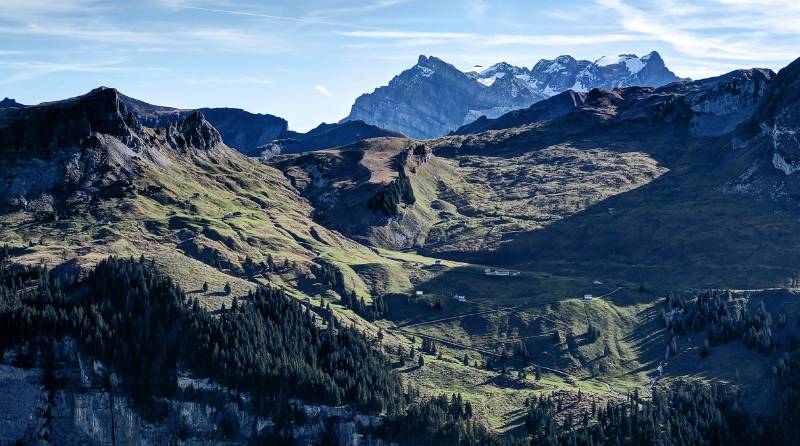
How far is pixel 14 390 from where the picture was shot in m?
199

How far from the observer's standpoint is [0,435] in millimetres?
198875

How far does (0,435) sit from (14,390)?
31.6 feet
